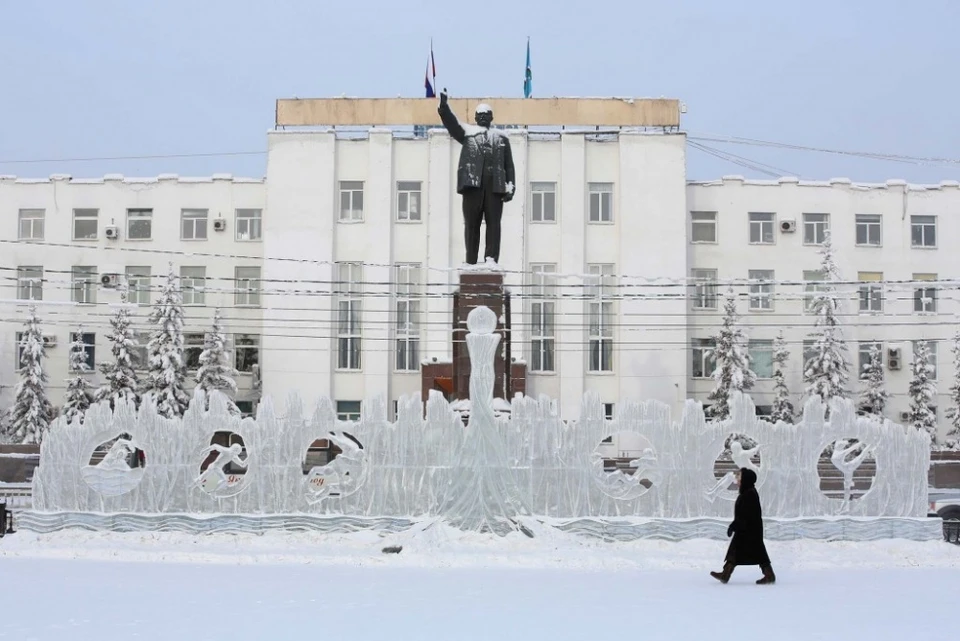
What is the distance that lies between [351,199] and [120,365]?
8.24 meters

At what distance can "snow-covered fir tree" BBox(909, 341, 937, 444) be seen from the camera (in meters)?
31.9

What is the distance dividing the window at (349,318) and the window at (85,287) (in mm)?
7715

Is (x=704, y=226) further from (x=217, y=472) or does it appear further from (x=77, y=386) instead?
(x=217, y=472)

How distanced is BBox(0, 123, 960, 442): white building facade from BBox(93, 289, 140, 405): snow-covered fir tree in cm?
229

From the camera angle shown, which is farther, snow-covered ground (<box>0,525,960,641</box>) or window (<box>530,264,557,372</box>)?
window (<box>530,264,557,372</box>)

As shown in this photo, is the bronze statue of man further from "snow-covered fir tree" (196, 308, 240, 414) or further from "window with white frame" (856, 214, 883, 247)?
"window with white frame" (856, 214, 883, 247)

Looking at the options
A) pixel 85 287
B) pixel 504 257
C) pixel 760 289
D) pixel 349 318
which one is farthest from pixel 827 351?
pixel 85 287

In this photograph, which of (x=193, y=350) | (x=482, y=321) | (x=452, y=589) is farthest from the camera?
(x=193, y=350)

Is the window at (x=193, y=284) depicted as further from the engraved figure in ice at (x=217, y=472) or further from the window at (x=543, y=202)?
the engraved figure in ice at (x=217, y=472)

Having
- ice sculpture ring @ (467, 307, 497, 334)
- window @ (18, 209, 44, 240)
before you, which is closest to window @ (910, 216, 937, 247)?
ice sculpture ring @ (467, 307, 497, 334)

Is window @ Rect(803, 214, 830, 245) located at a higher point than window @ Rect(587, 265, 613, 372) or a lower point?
higher

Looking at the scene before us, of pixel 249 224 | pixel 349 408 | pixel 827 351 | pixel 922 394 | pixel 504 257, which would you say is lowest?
pixel 349 408

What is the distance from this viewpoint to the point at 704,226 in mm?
34688

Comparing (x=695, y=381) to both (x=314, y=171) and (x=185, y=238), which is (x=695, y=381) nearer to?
(x=314, y=171)
